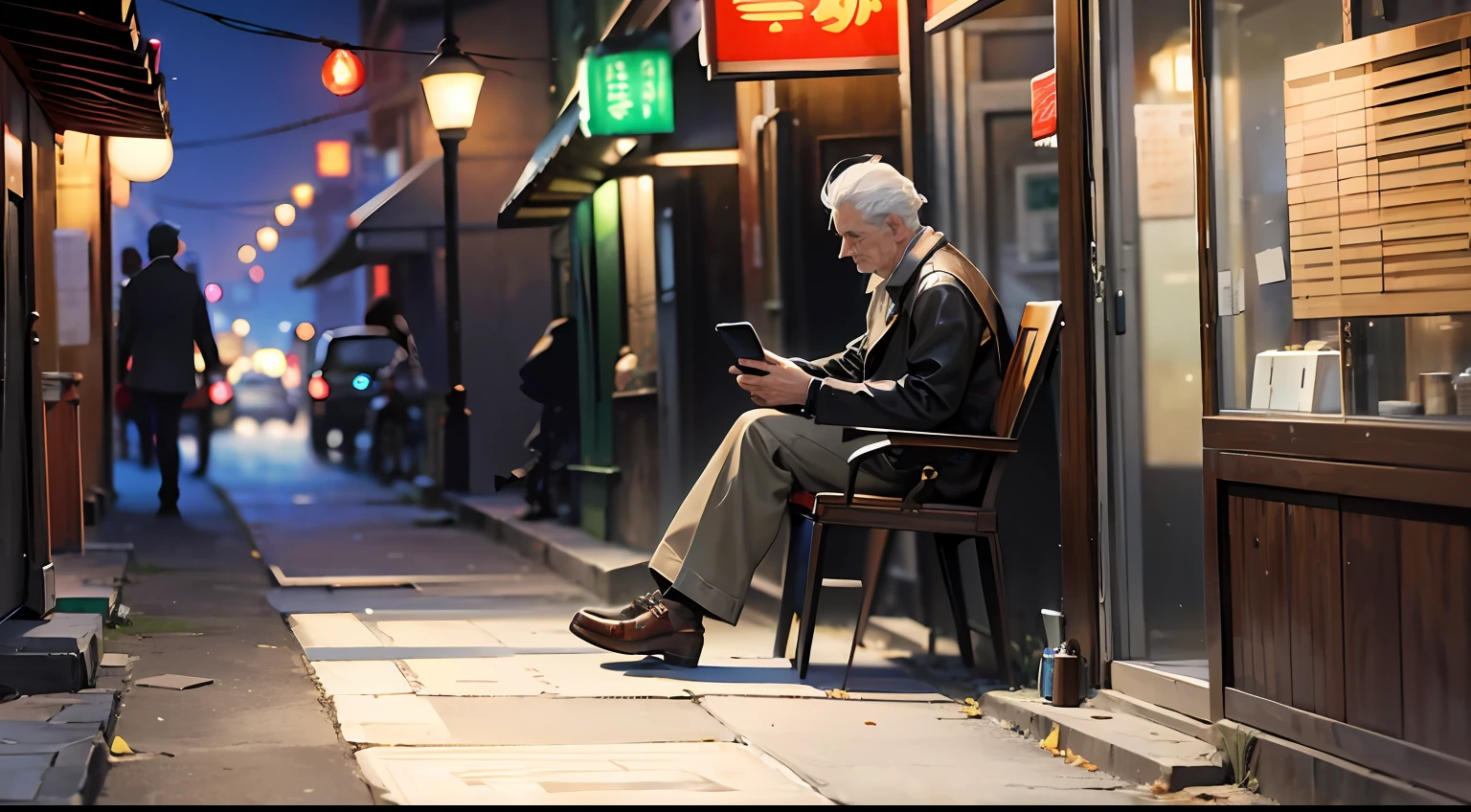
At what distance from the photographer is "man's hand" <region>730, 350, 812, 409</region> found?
5441mm

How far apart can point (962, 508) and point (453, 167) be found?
344 inches

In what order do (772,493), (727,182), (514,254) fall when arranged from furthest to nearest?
(514,254)
(727,182)
(772,493)

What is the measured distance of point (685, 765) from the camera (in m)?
4.27

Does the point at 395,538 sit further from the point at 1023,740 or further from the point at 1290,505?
the point at 1290,505

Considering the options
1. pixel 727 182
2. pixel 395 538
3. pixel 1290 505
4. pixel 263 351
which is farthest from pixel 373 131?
pixel 1290 505

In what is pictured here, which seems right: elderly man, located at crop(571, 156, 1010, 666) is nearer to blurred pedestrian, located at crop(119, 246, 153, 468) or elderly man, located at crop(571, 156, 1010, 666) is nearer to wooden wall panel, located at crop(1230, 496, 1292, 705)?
wooden wall panel, located at crop(1230, 496, 1292, 705)

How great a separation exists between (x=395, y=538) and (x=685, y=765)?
8329 mm

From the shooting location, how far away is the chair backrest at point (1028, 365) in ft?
17.0

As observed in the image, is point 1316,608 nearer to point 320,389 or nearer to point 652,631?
point 652,631

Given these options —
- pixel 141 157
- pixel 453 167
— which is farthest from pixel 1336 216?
pixel 453 167

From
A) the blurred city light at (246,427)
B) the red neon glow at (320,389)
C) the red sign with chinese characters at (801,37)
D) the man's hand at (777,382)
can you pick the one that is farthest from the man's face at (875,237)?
the blurred city light at (246,427)

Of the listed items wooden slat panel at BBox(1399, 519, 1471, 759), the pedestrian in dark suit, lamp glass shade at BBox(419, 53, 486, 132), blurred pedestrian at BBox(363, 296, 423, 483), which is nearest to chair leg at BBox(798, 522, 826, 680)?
wooden slat panel at BBox(1399, 519, 1471, 759)

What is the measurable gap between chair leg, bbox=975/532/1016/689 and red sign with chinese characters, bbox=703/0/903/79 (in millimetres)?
2118

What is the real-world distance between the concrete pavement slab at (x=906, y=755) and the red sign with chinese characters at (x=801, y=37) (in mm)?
2578
